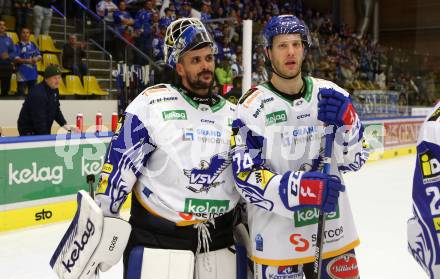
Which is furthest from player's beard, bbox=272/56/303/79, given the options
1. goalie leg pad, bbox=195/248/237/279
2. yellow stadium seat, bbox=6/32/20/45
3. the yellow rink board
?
yellow stadium seat, bbox=6/32/20/45

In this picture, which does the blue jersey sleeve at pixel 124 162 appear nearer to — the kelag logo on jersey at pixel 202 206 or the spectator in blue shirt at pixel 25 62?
the kelag logo on jersey at pixel 202 206

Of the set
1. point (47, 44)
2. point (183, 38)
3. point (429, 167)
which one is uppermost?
point (47, 44)

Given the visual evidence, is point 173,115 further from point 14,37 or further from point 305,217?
point 14,37

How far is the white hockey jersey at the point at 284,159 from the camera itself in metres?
1.86

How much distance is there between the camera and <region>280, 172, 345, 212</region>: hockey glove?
1708 millimetres

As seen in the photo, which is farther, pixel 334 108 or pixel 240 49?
pixel 240 49

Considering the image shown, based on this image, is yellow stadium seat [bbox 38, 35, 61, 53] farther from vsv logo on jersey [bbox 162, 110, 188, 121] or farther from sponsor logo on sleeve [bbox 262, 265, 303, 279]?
sponsor logo on sleeve [bbox 262, 265, 303, 279]

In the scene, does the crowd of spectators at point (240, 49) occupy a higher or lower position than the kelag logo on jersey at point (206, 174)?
higher

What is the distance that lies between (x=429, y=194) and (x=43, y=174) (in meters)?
4.13

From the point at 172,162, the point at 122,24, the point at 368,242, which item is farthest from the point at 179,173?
the point at 122,24

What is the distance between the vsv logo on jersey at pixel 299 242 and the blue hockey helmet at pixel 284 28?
0.71 metres

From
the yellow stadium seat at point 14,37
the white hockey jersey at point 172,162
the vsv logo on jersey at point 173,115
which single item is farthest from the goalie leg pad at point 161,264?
the yellow stadium seat at point 14,37

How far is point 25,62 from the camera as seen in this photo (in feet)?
23.9

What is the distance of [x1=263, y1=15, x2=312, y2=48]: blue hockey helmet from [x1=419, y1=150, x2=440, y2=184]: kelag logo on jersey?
83 centimetres
